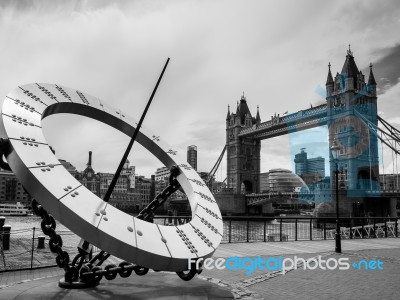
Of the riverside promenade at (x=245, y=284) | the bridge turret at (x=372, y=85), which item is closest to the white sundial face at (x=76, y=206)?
the riverside promenade at (x=245, y=284)

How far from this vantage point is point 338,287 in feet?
17.3

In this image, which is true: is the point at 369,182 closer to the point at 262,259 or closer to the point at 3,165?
the point at 262,259

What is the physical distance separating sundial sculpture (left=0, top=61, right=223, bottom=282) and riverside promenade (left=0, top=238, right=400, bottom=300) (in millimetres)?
207

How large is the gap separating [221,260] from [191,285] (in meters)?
3.95

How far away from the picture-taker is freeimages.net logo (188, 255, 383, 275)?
6.79 meters

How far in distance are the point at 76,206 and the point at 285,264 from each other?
17.6 ft

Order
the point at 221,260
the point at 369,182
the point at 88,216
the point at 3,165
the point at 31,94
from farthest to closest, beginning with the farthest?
the point at 369,182 < the point at 221,260 < the point at 31,94 < the point at 3,165 < the point at 88,216

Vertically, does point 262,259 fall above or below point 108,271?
below

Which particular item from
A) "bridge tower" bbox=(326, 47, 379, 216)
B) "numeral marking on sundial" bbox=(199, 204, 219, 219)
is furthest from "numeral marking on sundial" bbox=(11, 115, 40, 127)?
"bridge tower" bbox=(326, 47, 379, 216)

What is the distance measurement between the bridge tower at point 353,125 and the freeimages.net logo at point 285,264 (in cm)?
3156

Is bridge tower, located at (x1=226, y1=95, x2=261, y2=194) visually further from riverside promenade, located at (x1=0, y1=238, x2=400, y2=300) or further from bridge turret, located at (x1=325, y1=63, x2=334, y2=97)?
riverside promenade, located at (x1=0, y1=238, x2=400, y2=300)

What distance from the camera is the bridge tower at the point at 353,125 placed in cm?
4050

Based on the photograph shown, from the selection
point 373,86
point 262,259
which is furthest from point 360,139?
point 262,259

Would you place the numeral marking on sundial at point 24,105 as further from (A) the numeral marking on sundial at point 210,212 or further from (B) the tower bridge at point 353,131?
(B) the tower bridge at point 353,131
